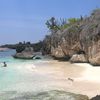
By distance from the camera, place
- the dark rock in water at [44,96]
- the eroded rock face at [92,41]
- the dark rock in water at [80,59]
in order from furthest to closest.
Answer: the dark rock in water at [80,59]
the eroded rock face at [92,41]
the dark rock in water at [44,96]

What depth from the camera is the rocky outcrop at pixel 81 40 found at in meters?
31.3

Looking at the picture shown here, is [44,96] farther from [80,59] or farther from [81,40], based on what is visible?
[81,40]

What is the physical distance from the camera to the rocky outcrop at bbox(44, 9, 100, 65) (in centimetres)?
3131

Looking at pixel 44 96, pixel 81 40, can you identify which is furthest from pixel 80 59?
pixel 44 96

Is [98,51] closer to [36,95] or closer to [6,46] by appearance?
[36,95]

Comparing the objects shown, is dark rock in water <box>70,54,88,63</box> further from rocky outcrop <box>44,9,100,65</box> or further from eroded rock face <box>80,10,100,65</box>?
eroded rock face <box>80,10,100,65</box>

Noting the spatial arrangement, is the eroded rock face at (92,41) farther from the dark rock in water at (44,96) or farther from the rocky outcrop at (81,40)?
the dark rock in water at (44,96)

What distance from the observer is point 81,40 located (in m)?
37.2

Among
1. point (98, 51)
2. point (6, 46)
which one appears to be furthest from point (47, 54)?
point (6, 46)

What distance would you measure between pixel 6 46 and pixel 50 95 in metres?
127

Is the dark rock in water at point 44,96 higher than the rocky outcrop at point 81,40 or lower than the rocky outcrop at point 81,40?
lower

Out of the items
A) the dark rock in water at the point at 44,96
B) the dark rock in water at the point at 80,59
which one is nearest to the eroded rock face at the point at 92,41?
the dark rock in water at the point at 80,59

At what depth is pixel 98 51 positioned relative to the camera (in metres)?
30.2

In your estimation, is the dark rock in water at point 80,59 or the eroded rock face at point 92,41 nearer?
the eroded rock face at point 92,41
